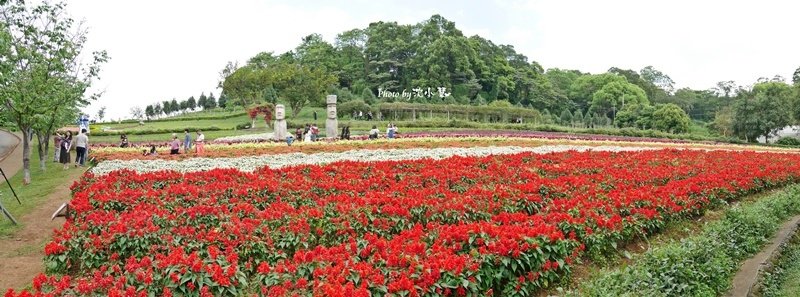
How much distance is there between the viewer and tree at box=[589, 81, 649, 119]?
282 ft

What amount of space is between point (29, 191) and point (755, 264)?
15.4 m

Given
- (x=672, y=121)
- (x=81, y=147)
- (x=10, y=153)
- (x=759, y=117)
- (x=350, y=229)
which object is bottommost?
(x=350, y=229)

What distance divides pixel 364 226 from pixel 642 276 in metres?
3.25

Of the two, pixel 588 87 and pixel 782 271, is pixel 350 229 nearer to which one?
pixel 782 271

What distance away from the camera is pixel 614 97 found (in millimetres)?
87062

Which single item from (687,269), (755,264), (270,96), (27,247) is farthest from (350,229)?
(270,96)

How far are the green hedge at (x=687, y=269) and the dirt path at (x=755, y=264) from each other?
0.09m

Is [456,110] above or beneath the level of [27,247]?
above

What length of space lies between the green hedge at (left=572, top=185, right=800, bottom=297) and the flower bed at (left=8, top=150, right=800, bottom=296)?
669mm

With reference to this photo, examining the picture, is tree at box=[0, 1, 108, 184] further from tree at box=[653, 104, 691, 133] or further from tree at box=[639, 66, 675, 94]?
tree at box=[639, 66, 675, 94]

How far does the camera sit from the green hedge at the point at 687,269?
17.8 feet

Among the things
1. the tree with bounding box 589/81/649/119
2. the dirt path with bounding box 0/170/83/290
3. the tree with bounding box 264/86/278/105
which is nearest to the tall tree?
the tree with bounding box 264/86/278/105

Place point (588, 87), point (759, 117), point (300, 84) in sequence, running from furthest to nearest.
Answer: point (588, 87) → point (300, 84) → point (759, 117)

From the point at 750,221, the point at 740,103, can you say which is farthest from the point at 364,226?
the point at 740,103
